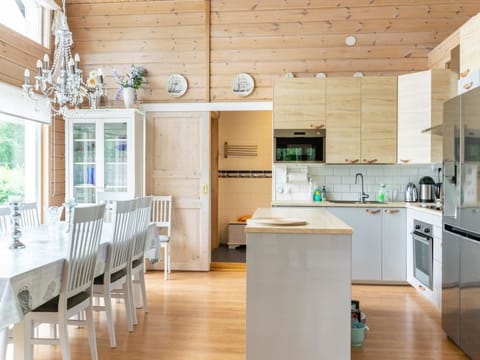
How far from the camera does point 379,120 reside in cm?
455

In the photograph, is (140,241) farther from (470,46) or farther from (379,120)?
(470,46)

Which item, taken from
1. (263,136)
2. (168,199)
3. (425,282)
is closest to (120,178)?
(168,199)

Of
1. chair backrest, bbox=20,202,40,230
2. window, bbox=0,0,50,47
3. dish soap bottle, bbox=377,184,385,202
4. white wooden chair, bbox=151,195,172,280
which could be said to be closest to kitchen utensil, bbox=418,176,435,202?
dish soap bottle, bbox=377,184,385,202

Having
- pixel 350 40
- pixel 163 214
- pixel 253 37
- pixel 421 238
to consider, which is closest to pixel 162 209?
pixel 163 214

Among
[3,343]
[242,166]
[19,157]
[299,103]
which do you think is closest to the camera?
[3,343]

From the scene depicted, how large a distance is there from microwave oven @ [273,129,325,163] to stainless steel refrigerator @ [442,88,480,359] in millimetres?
1767

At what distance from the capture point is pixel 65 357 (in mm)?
2305

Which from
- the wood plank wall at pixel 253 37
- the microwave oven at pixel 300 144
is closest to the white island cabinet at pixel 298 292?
the microwave oven at pixel 300 144

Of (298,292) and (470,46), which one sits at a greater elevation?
(470,46)

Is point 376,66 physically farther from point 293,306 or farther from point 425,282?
point 293,306

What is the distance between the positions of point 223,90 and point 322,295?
3.44 m

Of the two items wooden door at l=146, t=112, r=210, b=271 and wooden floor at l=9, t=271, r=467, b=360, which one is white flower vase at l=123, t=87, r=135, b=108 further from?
wooden floor at l=9, t=271, r=467, b=360

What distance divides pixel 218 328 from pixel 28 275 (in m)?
1.65

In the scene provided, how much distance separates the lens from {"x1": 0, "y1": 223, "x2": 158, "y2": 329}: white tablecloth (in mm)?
1878
